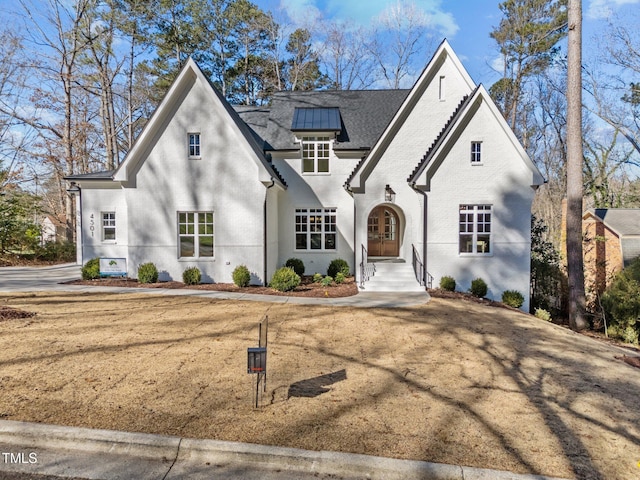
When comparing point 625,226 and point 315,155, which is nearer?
point 315,155

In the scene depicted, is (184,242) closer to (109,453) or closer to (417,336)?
(417,336)

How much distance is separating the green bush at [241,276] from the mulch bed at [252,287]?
18cm

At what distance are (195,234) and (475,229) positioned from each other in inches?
414

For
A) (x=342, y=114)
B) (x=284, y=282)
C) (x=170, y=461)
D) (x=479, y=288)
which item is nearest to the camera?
(x=170, y=461)

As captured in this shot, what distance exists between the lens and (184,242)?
45.2ft

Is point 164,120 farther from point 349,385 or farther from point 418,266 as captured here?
point 349,385

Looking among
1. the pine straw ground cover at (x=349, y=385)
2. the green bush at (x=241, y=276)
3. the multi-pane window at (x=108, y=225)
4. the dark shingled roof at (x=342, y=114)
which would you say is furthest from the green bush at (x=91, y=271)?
the dark shingled roof at (x=342, y=114)

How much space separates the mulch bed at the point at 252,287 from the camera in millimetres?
12160

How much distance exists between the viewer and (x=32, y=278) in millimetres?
15070

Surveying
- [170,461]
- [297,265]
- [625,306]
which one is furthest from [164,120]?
[625,306]

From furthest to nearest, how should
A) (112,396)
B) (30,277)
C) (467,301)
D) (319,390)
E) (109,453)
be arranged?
(30,277)
(467,301)
(319,390)
(112,396)
(109,453)

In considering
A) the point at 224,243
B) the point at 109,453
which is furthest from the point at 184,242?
the point at 109,453

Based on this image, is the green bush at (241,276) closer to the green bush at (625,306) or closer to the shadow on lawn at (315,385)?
the shadow on lawn at (315,385)

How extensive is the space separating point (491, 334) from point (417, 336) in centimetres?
181
